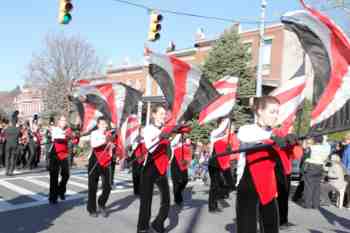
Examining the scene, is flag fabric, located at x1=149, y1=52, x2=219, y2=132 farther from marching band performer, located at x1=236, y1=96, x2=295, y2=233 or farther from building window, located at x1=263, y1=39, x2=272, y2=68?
building window, located at x1=263, y1=39, x2=272, y2=68

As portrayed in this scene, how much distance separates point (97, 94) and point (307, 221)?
4717 millimetres

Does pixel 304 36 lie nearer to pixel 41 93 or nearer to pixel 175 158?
pixel 175 158

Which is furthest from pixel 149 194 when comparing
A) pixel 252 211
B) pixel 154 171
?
pixel 252 211

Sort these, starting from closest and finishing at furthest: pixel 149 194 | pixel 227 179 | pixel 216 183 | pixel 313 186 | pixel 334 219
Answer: pixel 149 194 < pixel 216 183 < pixel 334 219 < pixel 227 179 < pixel 313 186

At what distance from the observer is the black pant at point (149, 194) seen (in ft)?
21.1

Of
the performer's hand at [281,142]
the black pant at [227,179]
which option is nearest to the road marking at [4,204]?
the black pant at [227,179]

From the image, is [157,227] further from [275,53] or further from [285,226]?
[275,53]

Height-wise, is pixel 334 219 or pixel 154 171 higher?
pixel 154 171

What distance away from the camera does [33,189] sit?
11.2m

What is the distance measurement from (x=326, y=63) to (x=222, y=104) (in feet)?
10.7

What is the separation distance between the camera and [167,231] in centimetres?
706

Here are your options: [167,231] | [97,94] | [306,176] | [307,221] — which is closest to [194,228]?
[167,231]

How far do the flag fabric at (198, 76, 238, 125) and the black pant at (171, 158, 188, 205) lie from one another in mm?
2489

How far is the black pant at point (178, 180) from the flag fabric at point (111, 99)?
186 cm
